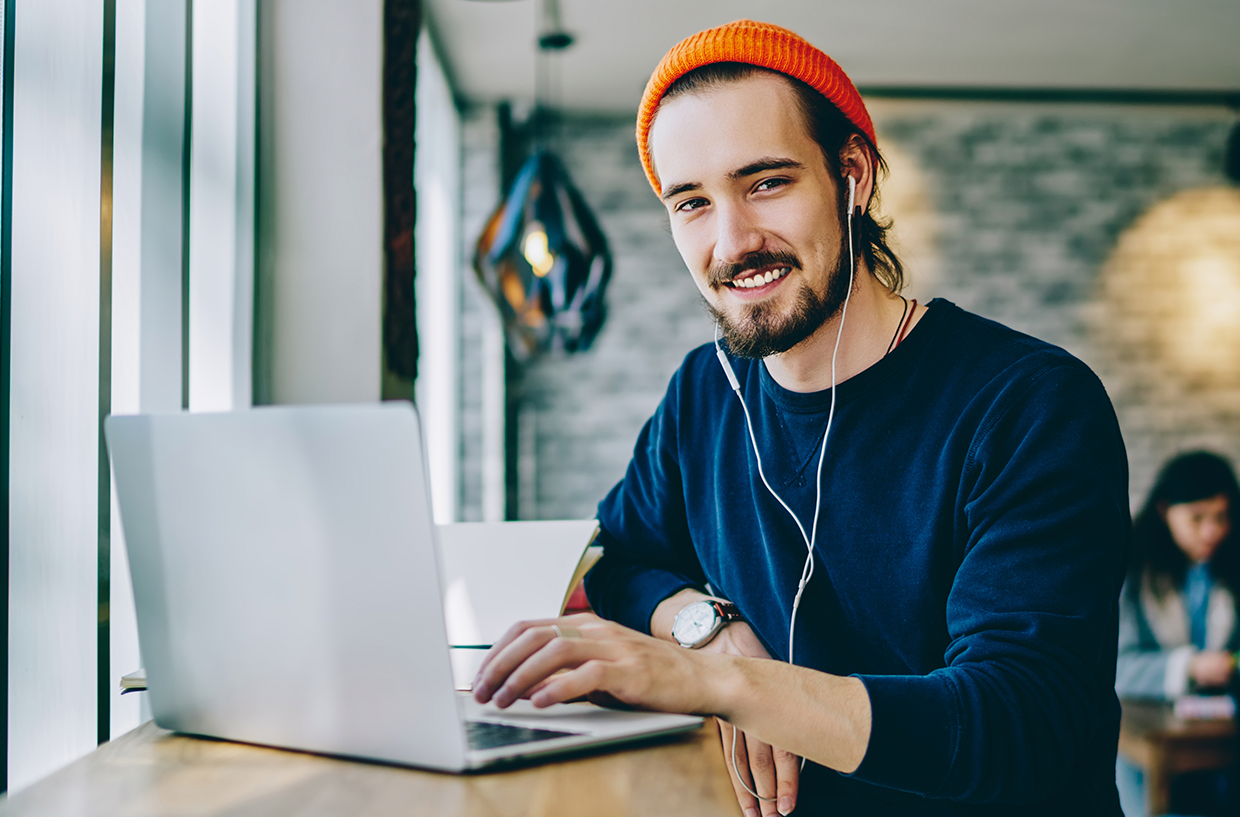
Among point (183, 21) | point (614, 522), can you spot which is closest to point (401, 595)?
point (614, 522)

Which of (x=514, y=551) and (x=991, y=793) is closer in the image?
(x=991, y=793)

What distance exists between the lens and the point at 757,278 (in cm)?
111

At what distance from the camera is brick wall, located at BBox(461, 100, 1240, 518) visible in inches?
164

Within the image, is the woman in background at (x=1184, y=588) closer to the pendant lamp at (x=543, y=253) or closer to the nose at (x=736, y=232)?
the pendant lamp at (x=543, y=253)

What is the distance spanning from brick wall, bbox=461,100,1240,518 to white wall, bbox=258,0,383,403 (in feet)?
7.99

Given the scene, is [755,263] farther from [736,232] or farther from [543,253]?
[543,253]

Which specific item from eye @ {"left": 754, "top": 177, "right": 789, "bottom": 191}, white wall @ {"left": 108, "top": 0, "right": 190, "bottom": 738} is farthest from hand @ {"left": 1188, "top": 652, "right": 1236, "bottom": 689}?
white wall @ {"left": 108, "top": 0, "right": 190, "bottom": 738}

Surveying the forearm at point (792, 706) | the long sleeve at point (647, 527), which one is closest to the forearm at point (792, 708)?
the forearm at point (792, 706)

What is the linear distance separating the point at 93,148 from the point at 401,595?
851mm

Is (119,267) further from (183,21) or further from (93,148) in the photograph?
(183,21)

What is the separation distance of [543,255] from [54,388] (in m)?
1.74

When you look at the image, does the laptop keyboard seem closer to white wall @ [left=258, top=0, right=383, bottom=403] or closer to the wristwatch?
the wristwatch

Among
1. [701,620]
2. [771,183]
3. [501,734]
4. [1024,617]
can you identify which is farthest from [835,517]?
[501,734]

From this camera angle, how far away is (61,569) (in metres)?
1.01
